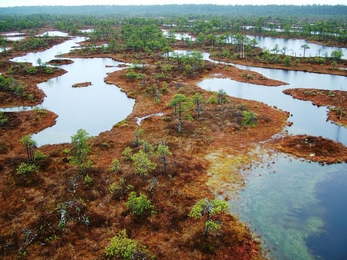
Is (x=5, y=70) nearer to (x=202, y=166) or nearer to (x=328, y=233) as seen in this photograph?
(x=202, y=166)

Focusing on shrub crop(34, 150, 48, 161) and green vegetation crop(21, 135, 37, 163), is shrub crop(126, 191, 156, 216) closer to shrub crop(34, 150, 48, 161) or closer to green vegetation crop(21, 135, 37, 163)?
shrub crop(34, 150, 48, 161)

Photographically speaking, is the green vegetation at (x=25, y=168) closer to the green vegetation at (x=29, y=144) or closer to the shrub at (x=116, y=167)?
the green vegetation at (x=29, y=144)

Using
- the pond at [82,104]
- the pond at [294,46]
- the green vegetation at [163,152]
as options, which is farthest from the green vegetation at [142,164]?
the pond at [294,46]

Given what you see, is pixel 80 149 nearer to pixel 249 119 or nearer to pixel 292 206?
pixel 292 206

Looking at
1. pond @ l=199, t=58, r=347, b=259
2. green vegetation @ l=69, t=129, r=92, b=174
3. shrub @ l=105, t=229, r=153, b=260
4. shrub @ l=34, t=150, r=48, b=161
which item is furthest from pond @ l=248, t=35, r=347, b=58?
shrub @ l=105, t=229, r=153, b=260

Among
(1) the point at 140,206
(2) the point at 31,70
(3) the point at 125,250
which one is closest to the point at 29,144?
(1) the point at 140,206
